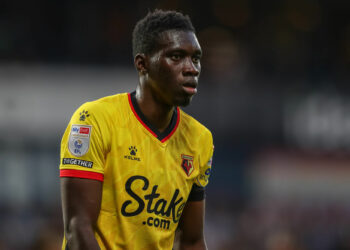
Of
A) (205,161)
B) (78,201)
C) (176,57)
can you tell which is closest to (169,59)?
(176,57)

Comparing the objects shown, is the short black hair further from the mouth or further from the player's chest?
the player's chest

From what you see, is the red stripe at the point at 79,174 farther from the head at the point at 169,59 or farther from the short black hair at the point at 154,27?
the short black hair at the point at 154,27

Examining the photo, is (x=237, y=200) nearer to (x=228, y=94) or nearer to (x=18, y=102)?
(x=228, y=94)

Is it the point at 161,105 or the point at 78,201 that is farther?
the point at 161,105

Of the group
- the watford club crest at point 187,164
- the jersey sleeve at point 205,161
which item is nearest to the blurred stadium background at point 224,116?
the jersey sleeve at point 205,161

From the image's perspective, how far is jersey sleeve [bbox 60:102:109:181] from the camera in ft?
13.4

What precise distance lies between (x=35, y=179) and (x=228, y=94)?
5.32 meters

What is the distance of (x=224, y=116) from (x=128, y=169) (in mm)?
12806

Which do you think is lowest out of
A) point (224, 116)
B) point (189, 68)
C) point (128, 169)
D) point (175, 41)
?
point (224, 116)

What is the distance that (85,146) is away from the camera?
13.5ft

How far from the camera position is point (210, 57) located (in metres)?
19.1

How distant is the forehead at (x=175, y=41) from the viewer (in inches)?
172

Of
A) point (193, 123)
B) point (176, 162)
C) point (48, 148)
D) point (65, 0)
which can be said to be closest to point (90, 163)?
A: point (176, 162)

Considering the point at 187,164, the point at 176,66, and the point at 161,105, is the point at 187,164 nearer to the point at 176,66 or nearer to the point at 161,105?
the point at 161,105
